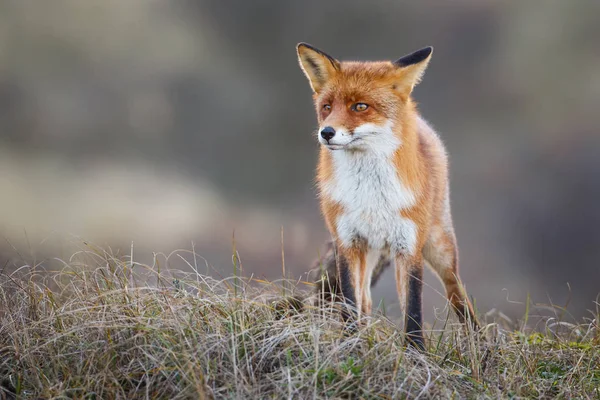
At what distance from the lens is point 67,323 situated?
3391 mm

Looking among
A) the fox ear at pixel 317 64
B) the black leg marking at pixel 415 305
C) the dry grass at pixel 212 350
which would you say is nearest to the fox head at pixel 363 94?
the fox ear at pixel 317 64

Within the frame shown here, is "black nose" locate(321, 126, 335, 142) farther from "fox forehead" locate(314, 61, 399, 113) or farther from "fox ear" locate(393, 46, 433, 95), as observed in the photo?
"fox ear" locate(393, 46, 433, 95)

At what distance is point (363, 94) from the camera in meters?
3.71

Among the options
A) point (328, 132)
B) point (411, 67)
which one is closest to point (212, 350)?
point (328, 132)

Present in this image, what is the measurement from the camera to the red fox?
3.73 meters

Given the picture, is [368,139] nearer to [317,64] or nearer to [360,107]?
[360,107]

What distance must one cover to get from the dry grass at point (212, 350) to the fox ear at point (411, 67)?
1.40 metres

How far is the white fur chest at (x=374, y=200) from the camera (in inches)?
149

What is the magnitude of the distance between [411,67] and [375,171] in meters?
0.65

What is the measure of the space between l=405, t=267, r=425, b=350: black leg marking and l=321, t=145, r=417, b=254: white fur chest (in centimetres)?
15

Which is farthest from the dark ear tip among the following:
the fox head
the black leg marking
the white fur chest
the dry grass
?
the dry grass

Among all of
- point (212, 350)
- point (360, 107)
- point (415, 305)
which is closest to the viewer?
point (212, 350)

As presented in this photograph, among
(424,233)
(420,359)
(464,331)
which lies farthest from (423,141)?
(420,359)

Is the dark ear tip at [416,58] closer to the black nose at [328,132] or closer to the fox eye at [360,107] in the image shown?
the fox eye at [360,107]
